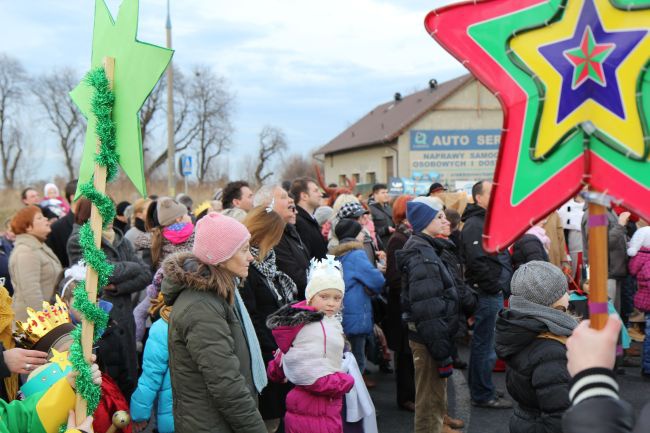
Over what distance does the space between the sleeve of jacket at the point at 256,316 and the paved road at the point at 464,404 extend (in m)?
1.76

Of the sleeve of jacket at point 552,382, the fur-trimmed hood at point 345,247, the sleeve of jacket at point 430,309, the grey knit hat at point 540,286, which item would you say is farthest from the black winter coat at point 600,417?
the fur-trimmed hood at point 345,247

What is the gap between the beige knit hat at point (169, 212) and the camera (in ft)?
16.5

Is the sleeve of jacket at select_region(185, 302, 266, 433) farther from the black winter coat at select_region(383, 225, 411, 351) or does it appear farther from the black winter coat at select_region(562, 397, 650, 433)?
the black winter coat at select_region(383, 225, 411, 351)

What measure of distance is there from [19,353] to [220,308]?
90 centimetres

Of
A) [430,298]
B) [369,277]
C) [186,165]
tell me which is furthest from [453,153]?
[430,298]

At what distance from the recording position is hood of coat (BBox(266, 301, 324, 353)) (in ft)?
11.9

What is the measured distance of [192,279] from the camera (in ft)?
9.39

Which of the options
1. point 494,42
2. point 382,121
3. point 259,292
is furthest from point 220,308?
point 382,121

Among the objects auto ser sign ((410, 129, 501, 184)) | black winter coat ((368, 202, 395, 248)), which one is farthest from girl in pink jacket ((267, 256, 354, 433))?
auto ser sign ((410, 129, 501, 184))

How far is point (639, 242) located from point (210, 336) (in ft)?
18.6

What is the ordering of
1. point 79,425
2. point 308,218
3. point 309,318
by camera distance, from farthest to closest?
point 308,218, point 309,318, point 79,425

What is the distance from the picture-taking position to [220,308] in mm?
2859

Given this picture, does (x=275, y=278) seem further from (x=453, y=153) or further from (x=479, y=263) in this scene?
(x=453, y=153)

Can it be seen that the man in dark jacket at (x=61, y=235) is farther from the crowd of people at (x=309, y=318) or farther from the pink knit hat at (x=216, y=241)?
the pink knit hat at (x=216, y=241)
